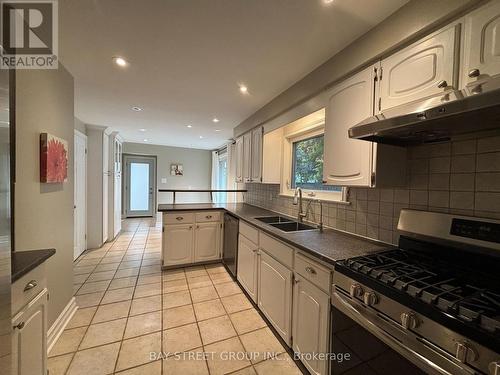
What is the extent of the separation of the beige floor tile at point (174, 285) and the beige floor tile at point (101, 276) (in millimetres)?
788

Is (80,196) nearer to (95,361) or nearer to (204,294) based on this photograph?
(204,294)

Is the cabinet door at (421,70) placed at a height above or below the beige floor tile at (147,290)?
above

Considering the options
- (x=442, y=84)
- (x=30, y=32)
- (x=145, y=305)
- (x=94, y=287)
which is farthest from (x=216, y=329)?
(x=30, y=32)

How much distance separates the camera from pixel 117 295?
2445 millimetres

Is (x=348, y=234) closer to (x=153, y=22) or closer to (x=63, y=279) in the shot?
(x=153, y=22)

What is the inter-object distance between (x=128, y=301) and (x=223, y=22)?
269 centimetres

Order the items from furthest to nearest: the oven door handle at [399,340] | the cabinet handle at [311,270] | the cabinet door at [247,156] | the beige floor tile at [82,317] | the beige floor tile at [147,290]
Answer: the cabinet door at [247,156] → the beige floor tile at [147,290] → the beige floor tile at [82,317] → the cabinet handle at [311,270] → the oven door handle at [399,340]

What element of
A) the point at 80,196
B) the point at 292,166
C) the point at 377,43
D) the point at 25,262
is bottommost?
the point at 25,262

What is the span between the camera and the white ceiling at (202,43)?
1.28 m

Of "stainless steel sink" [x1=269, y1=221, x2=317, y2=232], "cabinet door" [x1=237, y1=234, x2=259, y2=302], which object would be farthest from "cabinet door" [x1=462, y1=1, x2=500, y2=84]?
"cabinet door" [x1=237, y1=234, x2=259, y2=302]

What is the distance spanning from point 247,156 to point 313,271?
7.64ft

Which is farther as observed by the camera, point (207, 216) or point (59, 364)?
point (207, 216)

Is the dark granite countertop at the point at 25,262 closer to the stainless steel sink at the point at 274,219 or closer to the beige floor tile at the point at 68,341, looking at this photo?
the beige floor tile at the point at 68,341

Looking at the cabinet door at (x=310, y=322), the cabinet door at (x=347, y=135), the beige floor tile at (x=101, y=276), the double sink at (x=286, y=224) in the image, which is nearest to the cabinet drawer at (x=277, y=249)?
the cabinet door at (x=310, y=322)
